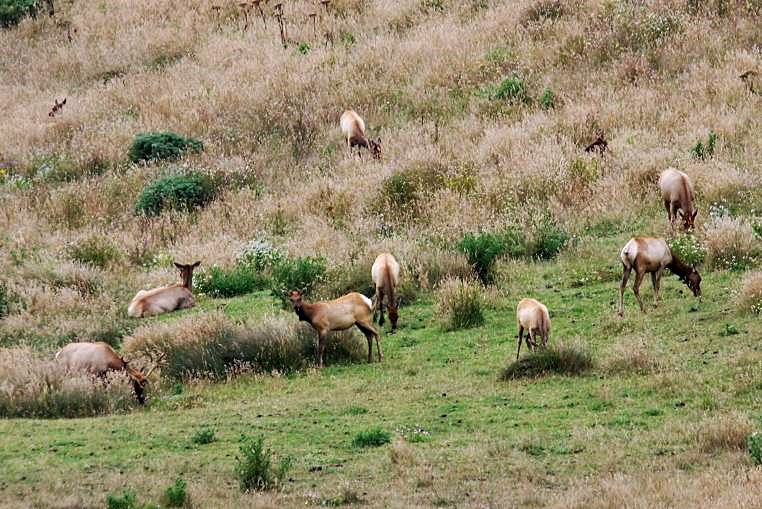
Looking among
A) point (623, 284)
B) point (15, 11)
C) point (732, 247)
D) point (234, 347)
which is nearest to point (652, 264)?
point (623, 284)

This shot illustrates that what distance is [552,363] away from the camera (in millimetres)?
14156

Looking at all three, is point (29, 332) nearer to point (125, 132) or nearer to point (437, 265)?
point (437, 265)

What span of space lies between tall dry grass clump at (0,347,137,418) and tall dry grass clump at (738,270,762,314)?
322 inches

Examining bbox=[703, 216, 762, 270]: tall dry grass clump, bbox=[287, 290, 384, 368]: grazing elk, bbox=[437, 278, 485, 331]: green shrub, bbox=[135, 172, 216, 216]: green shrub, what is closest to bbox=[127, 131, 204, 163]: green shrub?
bbox=[135, 172, 216, 216]: green shrub

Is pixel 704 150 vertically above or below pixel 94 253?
above

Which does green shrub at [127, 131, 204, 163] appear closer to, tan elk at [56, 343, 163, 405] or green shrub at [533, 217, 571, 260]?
green shrub at [533, 217, 571, 260]

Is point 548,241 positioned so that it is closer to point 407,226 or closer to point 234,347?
point 407,226

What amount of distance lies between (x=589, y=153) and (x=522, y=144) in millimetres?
1708

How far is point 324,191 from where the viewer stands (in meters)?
24.4

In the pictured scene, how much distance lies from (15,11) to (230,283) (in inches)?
951

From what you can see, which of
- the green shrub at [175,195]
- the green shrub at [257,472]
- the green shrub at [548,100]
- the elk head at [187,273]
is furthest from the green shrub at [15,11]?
the green shrub at [257,472]

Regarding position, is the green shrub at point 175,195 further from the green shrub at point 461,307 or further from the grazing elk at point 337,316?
the grazing elk at point 337,316

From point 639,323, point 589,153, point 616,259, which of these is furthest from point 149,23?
point 639,323

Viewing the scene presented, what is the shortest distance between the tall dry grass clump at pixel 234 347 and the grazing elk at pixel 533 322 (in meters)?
2.69
